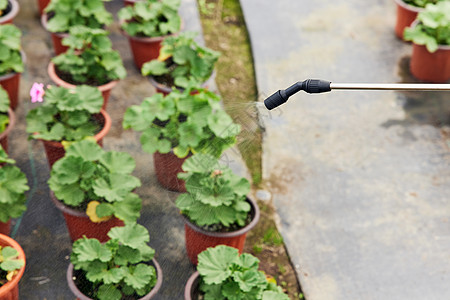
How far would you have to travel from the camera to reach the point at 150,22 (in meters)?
5.14

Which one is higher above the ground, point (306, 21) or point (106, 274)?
point (106, 274)

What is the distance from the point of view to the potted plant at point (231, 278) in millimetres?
3143

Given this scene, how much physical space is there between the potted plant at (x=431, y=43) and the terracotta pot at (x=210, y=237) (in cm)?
235

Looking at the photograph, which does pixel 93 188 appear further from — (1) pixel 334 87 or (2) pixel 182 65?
(1) pixel 334 87

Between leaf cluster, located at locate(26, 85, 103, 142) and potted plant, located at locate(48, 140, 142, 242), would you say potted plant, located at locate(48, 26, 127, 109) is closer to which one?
leaf cluster, located at locate(26, 85, 103, 142)

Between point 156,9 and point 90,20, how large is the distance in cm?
53

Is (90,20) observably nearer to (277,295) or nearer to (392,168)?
(392,168)

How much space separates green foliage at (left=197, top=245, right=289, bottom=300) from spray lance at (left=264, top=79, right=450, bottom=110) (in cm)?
113

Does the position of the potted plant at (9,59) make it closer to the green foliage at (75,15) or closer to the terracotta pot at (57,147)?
the green foliage at (75,15)

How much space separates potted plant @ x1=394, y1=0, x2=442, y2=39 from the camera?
5.75 metres

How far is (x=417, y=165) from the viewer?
470cm

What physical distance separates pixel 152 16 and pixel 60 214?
1.80 metres

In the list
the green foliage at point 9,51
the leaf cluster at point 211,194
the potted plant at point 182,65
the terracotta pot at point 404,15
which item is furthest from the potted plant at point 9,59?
the terracotta pot at point 404,15

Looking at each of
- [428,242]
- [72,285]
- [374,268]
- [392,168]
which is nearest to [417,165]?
[392,168]
